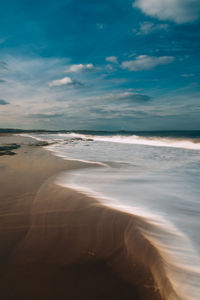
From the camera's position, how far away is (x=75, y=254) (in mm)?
1909

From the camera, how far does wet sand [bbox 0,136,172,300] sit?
4.91ft

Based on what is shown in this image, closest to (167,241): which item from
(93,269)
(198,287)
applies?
(198,287)

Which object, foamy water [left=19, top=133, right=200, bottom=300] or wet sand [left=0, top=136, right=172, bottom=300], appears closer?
wet sand [left=0, top=136, right=172, bottom=300]

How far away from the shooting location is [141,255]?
6.44ft

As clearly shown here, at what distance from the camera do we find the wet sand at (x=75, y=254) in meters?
1.50

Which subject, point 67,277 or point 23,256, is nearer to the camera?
point 67,277

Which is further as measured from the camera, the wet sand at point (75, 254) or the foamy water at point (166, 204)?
the foamy water at point (166, 204)

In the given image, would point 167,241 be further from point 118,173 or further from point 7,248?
point 118,173

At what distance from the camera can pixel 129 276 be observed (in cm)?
165

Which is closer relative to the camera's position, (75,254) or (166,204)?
(75,254)

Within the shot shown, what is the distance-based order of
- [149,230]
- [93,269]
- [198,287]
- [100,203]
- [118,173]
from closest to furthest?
[198,287]
[93,269]
[149,230]
[100,203]
[118,173]

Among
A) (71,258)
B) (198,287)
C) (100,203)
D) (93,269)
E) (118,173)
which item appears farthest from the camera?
(118,173)

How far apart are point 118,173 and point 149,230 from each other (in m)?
3.24

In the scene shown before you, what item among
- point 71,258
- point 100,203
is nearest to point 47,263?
point 71,258
